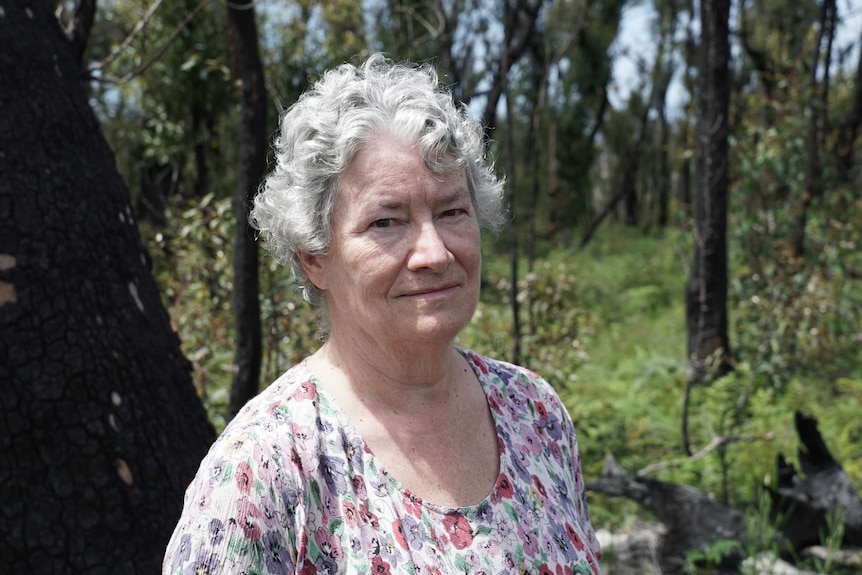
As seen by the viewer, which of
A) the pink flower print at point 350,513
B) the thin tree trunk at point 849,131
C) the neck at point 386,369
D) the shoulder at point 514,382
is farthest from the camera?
the thin tree trunk at point 849,131

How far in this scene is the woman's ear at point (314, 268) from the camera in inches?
70.4

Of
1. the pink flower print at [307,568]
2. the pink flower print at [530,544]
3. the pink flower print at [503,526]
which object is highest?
the pink flower print at [307,568]

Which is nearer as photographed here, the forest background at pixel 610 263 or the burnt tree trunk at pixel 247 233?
the burnt tree trunk at pixel 247 233

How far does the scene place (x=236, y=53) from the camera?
3.53m

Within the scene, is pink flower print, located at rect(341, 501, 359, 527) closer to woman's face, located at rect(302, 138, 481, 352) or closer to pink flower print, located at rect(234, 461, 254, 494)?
pink flower print, located at rect(234, 461, 254, 494)

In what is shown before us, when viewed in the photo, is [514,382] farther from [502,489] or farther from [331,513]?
[331,513]

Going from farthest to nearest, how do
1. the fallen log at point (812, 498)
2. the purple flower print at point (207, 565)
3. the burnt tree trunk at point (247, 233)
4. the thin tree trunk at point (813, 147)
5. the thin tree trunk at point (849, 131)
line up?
1. the thin tree trunk at point (849, 131)
2. the thin tree trunk at point (813, 147)
3. the fallen log at point (812, 498)
4. the burnt tree trunk at point (247, 233)
5. the purple flower print at point (207, 565)

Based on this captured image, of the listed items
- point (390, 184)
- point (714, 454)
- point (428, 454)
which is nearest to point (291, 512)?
point (428, 454)

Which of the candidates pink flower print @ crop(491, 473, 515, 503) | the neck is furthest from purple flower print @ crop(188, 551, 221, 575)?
pink flower print @ crop(491, 473, 515, 503)

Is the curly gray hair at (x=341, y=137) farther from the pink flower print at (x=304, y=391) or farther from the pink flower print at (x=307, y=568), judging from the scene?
the pink flower print at (x=307, y=568)

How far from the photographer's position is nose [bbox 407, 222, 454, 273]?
164 cm

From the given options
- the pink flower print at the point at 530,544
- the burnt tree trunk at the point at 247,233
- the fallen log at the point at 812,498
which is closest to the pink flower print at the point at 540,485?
the pink flower print at the point at 530,544

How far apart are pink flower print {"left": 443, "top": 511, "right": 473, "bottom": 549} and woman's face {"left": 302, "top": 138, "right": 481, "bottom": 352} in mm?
343

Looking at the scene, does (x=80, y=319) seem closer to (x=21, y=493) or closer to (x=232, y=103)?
(x=21, y=493)
